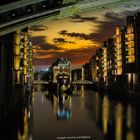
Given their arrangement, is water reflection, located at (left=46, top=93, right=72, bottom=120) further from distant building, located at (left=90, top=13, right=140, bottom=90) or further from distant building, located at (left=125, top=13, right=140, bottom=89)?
distant building, located at (left=125, top=13, right=140, bottom=89)

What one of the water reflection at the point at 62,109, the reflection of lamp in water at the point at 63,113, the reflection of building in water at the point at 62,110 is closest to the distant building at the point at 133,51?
the water reflection at the point at 62,109

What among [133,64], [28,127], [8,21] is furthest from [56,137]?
[133,64]

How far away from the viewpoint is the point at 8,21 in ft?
60.4

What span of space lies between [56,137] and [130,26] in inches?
2364

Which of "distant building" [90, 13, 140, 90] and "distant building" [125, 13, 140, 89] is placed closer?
"distant building" [125, 13, 140, 89]

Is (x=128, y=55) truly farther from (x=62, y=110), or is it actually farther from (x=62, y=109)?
(x=62, y=110)

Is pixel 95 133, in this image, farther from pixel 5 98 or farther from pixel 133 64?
pixel 133 64

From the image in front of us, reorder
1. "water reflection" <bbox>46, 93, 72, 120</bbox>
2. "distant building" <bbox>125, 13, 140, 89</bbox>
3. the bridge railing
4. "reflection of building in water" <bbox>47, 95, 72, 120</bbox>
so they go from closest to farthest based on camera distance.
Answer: the bridge railing, "reflection of building in water" <bbox>47, 95, 72, 120</bbox>, "water reflection" <bbox>46, 93, 72, 120</bbox>, "distant building" <bbox>125, 13, 140, 89</bbox>

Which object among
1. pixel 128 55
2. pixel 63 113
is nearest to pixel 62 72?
pixel 128 55

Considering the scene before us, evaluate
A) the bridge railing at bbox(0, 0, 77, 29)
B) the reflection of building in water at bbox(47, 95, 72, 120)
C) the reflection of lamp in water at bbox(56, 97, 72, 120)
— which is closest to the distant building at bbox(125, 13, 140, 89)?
the reflection of building in water at bbox(47, 95, 72, 120)

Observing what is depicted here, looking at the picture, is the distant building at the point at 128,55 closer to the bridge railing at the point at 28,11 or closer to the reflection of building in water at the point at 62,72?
the reflection of building in water at the point at 62,72

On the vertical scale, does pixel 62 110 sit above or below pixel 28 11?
below

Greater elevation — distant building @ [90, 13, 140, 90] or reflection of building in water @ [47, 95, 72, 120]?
distant building @ [90, 13, 140, 90]

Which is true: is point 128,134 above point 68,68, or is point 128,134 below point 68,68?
below
